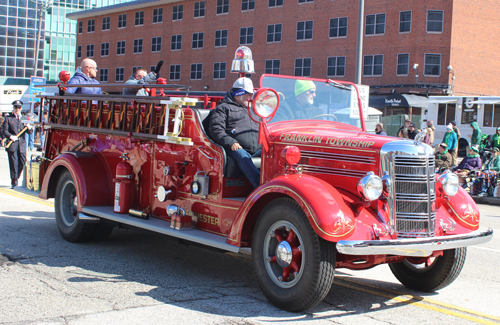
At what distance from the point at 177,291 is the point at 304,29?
40.1 metres

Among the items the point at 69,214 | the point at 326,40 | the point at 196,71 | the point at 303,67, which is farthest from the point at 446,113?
the point at 196,71

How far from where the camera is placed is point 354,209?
4.65m

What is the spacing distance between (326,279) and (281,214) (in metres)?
0.68

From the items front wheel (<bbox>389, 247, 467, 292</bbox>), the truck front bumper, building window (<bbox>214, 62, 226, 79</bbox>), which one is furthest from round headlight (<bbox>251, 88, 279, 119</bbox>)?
building window (<bbox>214, 62, 226, 79</bbox>)

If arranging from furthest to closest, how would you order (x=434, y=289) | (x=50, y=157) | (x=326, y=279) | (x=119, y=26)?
(x=119, y=26), (x=50, y=157), (x=434, y=289), (x=326, y=279)

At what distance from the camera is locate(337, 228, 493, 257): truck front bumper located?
423 cm

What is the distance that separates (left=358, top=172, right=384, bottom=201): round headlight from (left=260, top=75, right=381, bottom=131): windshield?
145 centimetres

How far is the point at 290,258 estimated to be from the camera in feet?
15.2

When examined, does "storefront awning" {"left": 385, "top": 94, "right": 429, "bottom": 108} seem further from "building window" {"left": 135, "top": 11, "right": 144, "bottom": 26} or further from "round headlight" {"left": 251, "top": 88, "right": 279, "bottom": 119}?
"round headlight" {"left": 251, "top": 88, "right": 279, "bottom": 119}

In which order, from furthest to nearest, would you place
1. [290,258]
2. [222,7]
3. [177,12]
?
[177,12]
[222,7]
[290,258]

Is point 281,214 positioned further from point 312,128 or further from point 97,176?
point 97,176

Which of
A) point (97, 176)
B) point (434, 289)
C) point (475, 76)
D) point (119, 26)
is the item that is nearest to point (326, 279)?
point (434, 289)

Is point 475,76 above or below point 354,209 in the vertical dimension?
above

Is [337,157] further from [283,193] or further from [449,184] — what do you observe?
[449,184]
